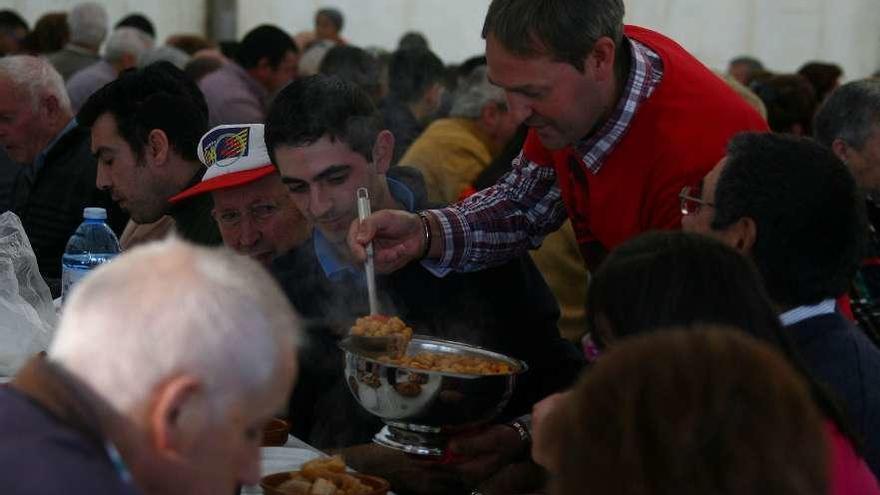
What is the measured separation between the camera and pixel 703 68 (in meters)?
2.69

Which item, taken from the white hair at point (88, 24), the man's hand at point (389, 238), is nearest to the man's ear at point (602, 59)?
the man's hand at point (389, 238)

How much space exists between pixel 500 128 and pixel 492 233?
9.88ft

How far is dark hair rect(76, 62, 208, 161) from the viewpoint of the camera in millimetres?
3631

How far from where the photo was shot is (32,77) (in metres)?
4.52

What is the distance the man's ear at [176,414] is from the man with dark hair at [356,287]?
64.9 inches

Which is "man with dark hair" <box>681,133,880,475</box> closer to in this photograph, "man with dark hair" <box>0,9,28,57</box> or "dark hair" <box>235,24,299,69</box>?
"dark hair" <box>235,24,299,69</box>

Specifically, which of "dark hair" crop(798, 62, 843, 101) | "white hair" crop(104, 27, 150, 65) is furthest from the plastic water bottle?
"dark hair" crop(798, 62, 843, 101)

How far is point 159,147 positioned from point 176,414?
101 inches

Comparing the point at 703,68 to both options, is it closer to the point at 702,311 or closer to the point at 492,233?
the point at 492,233

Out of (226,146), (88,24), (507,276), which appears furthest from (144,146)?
(88,24)

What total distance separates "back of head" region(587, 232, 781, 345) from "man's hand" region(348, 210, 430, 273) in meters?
0.90

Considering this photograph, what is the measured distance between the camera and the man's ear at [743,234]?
2.20m

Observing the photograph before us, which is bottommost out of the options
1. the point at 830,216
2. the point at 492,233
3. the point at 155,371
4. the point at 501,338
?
the point at 501,338

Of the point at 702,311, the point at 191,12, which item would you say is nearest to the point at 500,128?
the point at 702,311
